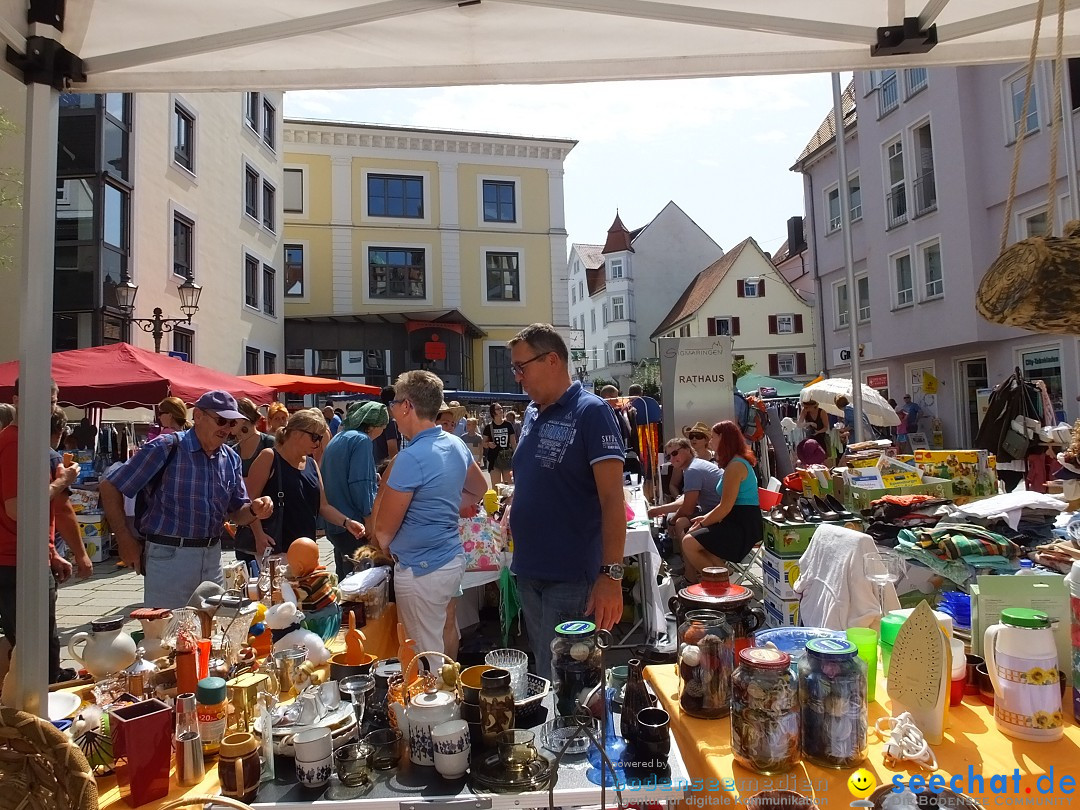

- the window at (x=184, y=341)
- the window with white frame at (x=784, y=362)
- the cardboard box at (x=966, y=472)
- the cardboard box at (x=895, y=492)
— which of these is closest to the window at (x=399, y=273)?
the window at (x=184, y=341)

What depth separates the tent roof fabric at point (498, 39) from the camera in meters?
2.11

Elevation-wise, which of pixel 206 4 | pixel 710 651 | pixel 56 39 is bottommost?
pixel 710 651

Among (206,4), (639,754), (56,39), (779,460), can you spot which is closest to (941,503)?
(639,754)

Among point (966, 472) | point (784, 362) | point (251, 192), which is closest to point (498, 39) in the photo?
point (966, 472)

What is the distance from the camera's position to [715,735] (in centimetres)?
197

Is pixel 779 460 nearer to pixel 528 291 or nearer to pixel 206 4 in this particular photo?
pixel 206 4

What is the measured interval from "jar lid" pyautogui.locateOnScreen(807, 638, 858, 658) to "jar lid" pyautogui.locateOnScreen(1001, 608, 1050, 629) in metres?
0.44

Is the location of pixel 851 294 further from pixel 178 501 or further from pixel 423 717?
pixel 423 717

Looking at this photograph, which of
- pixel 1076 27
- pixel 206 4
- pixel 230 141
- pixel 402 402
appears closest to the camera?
pixel 206 4

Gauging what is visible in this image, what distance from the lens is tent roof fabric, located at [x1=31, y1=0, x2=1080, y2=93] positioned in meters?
2.11

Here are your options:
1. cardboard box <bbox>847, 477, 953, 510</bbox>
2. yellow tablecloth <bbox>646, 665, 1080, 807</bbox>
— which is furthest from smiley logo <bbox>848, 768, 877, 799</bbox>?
cardboard box <bbox>847, 477, 953, 510</bbox>

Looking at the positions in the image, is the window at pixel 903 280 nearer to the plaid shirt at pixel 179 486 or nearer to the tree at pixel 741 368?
the tree at pixel 741 368

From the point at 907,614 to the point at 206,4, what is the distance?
295cm

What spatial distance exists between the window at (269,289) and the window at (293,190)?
15.2ft
